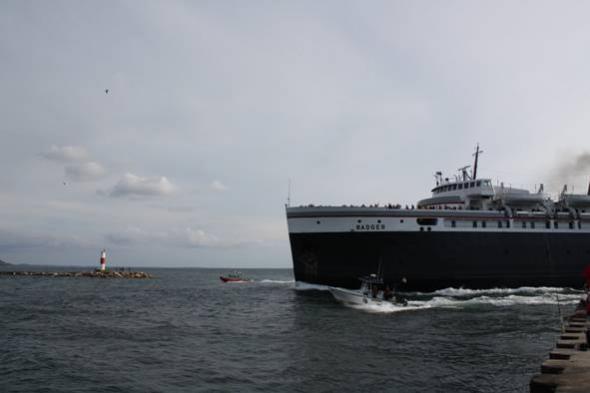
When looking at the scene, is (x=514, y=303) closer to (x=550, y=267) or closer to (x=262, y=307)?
(x=550, y=267)

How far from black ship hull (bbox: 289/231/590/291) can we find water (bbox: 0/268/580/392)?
5.90 meters

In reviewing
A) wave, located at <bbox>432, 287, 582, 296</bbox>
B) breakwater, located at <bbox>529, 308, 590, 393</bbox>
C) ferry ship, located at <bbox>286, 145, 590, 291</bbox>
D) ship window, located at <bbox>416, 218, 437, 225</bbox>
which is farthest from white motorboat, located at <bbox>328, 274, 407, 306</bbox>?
breakwater, located at <bbox>529, 308, 590, 393</bbox>

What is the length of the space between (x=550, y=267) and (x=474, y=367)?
1472 inches

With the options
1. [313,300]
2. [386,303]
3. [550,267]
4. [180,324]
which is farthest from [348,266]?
[550,267]

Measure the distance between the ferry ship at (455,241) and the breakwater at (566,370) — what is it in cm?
2762

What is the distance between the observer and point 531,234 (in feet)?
166

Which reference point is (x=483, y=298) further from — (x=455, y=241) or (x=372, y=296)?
(x=372, y=296)

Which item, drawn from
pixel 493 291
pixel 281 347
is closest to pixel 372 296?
pixel 281 347

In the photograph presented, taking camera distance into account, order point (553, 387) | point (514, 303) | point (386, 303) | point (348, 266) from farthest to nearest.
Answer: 1. point (348, 266)
2. point (514, 303)
3. point (386, 303)
4. point (553, 387)

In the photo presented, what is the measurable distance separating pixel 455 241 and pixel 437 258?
244 centimetres

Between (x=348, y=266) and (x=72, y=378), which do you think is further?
(x=348, y=266)

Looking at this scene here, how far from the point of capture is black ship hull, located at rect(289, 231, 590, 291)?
151ft

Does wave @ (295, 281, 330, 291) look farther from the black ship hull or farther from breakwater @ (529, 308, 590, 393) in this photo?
breakwater @ (529, 308, 590, 393)

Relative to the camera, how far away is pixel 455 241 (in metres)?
47.6
